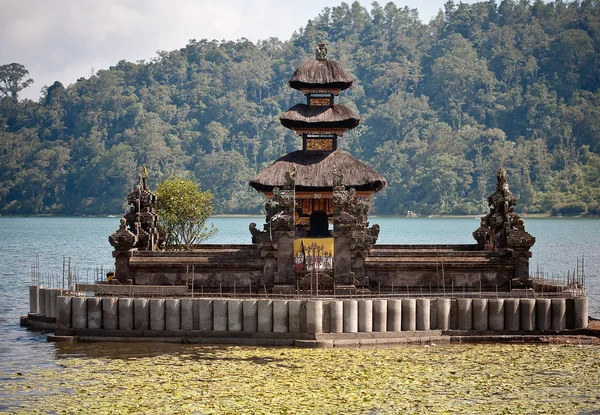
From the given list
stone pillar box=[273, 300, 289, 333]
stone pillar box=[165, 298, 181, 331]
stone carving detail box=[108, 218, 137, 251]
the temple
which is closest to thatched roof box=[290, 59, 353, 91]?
the temple

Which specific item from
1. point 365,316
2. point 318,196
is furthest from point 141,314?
point 318,196

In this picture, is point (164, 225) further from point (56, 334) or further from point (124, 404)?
point (124, 404)

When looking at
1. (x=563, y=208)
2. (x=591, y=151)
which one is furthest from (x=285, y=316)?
(x=591, y=151)

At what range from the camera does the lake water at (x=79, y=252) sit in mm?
47656

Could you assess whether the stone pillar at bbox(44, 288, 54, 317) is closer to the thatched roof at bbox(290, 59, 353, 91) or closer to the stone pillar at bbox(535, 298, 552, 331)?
the thatched roof at bbox(290, 59, 353, 91)

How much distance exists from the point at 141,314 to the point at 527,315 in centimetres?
1540

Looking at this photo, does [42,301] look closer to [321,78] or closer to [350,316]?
[350,316]

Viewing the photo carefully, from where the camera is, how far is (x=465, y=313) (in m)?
45.6

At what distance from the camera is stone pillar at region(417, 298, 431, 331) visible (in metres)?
45.2

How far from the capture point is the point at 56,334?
46625mm

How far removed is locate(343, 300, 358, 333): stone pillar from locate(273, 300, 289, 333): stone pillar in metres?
2.31

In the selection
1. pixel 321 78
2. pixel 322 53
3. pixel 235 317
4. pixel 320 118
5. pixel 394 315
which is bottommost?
pixel 235 317

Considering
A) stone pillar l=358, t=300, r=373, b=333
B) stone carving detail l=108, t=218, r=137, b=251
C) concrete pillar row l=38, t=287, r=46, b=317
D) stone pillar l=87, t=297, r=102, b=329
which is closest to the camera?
stone pillar l=358, t=300, r=373, b=333

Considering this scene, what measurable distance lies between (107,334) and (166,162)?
152 metres
